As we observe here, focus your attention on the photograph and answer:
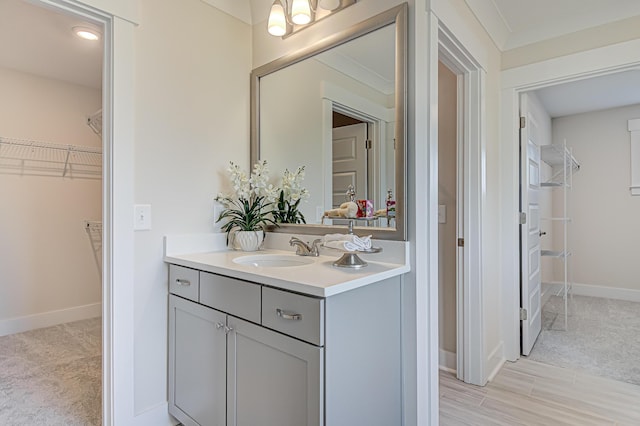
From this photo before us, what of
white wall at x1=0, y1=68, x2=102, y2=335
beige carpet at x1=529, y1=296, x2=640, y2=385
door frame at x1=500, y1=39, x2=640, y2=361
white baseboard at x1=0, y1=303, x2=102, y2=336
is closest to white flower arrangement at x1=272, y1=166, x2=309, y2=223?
door frame at x1=500, y1=39, x2=640, y2=361

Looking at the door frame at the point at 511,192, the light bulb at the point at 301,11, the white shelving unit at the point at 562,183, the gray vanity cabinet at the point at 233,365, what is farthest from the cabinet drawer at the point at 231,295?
the white shelving unit at the point at 562,183

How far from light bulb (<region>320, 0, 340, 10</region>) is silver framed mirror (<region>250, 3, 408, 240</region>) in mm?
161

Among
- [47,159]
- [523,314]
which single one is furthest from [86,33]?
[523,314]

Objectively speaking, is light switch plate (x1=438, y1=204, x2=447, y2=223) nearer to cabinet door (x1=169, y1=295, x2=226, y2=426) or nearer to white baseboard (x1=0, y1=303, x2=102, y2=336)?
cabinet door (x1=169, y1=295, x2=226, y2=426)

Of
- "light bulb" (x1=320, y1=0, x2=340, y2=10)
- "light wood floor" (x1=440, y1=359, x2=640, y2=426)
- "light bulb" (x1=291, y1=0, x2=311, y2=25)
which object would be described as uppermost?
"light bulb" (x1=320, y1=0, x2=340, y2=10)

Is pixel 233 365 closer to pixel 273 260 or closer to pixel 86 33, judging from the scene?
pixel 273 260

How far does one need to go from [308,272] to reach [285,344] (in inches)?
10.8

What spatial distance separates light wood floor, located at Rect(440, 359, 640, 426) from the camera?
1.85 meters

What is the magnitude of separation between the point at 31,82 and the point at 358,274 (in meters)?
3.54

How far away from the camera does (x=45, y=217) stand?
3195mm

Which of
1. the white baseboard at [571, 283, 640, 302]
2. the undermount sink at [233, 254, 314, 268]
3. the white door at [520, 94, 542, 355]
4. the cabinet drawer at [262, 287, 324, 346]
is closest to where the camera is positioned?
the cabinet drawer at [262, 287, 324, 346]

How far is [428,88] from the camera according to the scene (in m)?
1.58

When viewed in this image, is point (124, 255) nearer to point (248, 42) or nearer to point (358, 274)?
point (358, 274)

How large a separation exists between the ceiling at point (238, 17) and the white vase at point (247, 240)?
50.9 inches
